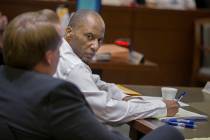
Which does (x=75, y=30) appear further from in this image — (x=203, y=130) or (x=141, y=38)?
(x=141, y=38)

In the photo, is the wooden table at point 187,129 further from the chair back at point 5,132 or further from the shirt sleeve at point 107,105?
the chair back at point 5,132

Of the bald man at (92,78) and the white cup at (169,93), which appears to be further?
the white cup at (169,93)

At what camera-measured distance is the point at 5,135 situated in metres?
1.39

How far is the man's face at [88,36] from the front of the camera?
205cm

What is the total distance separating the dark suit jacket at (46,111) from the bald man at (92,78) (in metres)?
0.39

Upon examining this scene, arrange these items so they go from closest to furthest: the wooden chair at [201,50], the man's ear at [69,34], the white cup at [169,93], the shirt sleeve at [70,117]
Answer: the shirt sleeve at [70,117] → the man's ear at [69,34] → the white cup at [169,93] → the wooden chair at [201,50]

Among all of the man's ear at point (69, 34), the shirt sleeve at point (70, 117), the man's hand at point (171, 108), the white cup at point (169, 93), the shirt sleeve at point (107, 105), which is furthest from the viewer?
the white cup at point (169, 93)

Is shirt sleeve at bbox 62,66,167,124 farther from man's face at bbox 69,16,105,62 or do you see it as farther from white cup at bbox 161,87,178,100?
white cup at bbox 161,87,178,100

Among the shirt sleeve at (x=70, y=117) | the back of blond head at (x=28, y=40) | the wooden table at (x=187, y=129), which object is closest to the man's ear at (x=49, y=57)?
the back of blond head at (x=28, y=40)

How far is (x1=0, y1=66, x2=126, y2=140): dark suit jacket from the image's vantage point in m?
1.33

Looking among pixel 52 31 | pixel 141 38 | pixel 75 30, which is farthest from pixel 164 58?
Result: pixel 52 31

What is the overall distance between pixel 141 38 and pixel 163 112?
12.5ft

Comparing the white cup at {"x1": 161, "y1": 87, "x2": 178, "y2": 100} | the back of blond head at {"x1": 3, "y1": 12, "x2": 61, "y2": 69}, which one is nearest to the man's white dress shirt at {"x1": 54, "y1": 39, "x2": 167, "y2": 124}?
the white cup at {"x1": 161, "y1": 87, "x2": 178, "y2": 100}

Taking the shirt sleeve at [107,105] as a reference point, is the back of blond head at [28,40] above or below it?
above
